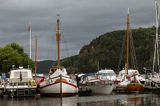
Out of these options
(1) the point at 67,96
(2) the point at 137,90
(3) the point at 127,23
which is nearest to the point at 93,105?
(1) the point at 67,96

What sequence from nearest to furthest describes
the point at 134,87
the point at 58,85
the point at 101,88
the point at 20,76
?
the point at 58,85
the point at 20,76
the point at 101,88
the point at 134,87

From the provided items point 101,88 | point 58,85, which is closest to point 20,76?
point 58,85

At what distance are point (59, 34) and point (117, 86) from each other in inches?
710

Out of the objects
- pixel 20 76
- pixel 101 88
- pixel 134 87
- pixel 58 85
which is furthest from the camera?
pixel 134 87

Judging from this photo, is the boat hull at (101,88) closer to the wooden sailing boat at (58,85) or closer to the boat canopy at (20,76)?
the wooden sailing boat at (58,85)

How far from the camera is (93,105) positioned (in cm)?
5691

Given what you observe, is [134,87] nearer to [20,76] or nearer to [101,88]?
[101,88]

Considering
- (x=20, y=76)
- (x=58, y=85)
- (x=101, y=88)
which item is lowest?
(x=101, y=88)

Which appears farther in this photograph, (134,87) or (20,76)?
(134,87)

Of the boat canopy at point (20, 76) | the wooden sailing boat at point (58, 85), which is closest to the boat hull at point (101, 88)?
the wooden sailing boat at point (58, 85)

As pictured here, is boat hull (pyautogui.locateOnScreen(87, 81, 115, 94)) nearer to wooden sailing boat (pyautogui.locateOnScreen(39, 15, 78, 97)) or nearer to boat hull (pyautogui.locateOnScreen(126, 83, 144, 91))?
boat hull (pyautogui.locateOnScreen(126, 83, 144, 91))

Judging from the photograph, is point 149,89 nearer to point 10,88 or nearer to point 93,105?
point 10,88

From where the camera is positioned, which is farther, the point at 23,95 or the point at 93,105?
the point at 23,95

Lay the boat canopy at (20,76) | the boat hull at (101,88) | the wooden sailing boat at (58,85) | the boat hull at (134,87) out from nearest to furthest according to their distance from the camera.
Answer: the wooden sailing boat at (58,85)
the boat canopy at (20,76)
the boat hull at (101,88)
the boat hull at (134,87)
